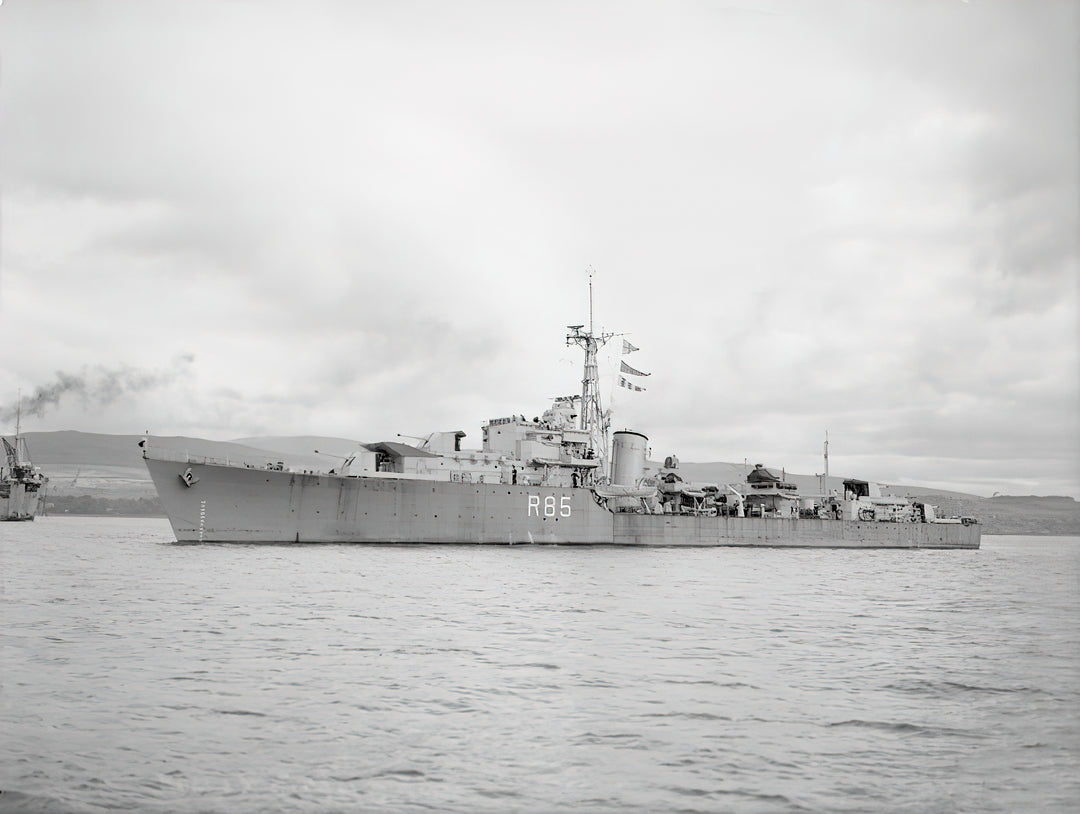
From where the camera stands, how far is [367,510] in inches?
1559

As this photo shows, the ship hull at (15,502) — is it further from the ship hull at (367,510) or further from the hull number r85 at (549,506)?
the hull number r85 at (549,506)

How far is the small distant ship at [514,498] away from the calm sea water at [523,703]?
1739cm

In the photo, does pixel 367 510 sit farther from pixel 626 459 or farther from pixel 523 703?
pixel 523 703

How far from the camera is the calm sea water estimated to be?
6.77 meters

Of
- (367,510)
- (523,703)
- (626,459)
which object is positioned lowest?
(523,703)

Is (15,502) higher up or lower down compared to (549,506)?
lower down

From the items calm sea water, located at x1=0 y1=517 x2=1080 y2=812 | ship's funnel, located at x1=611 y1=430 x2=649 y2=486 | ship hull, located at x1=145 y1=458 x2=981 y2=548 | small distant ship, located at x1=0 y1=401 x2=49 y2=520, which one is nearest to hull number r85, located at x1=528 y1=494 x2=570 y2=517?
ship hull, located at x1=145 y1=458 x2=981 y2=548

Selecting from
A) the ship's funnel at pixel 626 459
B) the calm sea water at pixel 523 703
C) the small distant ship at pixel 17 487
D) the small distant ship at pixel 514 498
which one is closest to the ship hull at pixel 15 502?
the small distant ship at pixel 17 487

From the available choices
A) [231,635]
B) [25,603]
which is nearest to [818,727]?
[231,635]

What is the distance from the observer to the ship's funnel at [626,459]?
5338cm

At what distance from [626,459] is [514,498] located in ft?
42.7

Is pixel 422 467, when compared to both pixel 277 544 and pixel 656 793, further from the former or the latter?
pixel 656 793

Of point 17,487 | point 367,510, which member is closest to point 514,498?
point 367,510

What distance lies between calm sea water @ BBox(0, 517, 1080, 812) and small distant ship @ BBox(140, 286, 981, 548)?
17.4 meters
